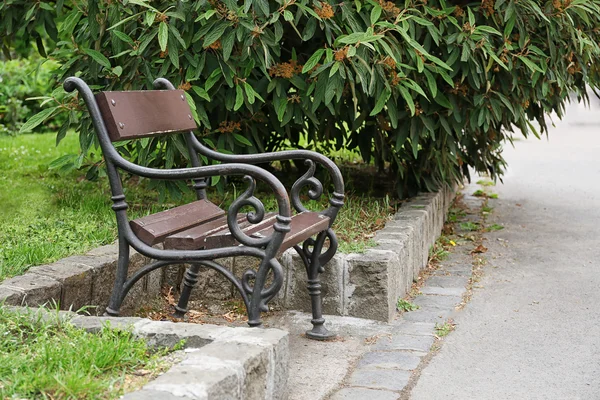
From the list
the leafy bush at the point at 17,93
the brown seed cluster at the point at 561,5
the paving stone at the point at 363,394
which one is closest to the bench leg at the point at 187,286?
the paving stone at the point at 363,394

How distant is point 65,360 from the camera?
110 inches

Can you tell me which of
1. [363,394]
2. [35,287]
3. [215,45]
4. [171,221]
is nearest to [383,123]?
[215,45]

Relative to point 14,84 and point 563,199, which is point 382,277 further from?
point 14,84

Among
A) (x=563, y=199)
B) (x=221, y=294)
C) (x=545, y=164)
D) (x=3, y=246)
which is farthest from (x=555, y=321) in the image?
(x=545, y=164)

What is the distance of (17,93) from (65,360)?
947 centimetres

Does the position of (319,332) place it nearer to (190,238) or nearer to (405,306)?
(405,306)

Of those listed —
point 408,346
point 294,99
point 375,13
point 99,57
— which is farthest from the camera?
point 294,99

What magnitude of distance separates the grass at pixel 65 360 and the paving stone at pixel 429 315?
6.43 feet

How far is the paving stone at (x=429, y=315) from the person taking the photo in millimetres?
4590

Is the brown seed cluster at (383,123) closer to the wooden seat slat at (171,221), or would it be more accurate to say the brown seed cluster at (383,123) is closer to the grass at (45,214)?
the grass at (45,214)

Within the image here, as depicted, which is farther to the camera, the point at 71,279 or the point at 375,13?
the point at 375,13

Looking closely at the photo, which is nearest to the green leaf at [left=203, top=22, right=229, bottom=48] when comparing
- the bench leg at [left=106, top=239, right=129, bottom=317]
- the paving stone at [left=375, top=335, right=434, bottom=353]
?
the bench leg at [left=106, top=239, right=129, bottom=317]

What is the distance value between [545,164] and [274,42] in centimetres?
660

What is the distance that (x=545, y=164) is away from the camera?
35.3ft
